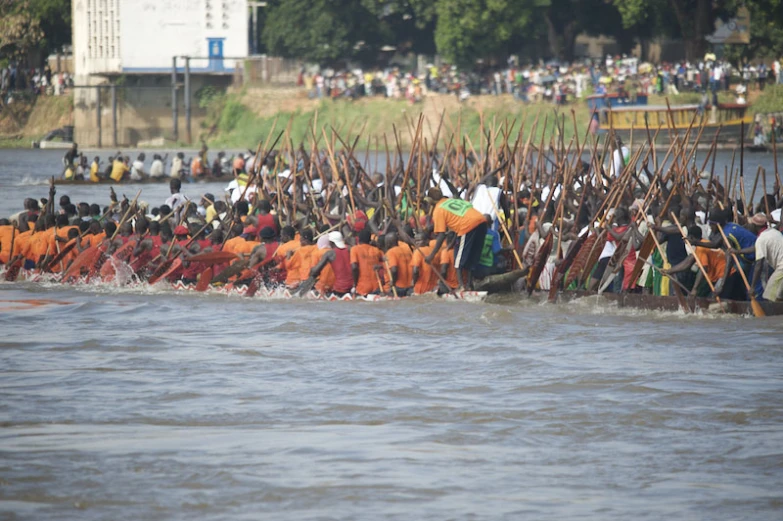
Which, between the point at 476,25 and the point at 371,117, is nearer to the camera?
the point at 476,25

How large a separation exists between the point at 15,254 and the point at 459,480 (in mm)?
8969

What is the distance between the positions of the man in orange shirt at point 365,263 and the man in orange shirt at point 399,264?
0.47ft

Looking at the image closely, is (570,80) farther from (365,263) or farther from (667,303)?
(667,303)

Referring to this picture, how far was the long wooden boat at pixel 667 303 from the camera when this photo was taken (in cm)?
1253

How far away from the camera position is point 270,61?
51.0 meters

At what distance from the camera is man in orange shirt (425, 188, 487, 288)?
13102mm

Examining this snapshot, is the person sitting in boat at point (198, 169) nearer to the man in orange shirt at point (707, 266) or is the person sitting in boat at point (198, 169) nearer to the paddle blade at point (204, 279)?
the paddle blade at point (204, 279)

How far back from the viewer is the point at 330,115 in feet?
155

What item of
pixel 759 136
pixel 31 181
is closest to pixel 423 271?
pixel 31 181

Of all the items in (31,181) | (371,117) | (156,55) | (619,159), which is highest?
(156,55)

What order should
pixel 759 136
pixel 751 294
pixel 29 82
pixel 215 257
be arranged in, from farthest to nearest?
pixel 29 82
pixel 759 136
pixel 215 257
pixel 751 294

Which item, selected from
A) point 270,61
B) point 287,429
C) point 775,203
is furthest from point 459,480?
point 270,61

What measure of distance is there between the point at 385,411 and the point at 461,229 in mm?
3506

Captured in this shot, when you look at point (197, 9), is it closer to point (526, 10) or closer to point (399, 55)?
point (399, 55)
